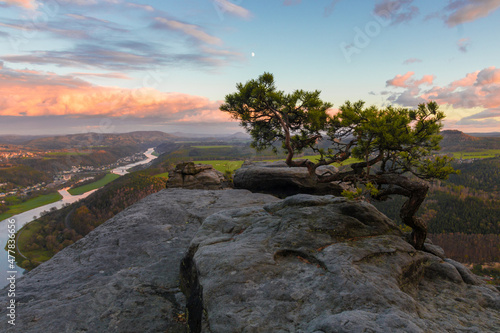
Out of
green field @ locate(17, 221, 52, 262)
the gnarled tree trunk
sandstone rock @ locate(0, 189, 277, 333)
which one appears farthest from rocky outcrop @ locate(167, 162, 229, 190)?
green field @ locate(17, 221, 52, 262)

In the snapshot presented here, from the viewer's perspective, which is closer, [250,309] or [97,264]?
[250,309]

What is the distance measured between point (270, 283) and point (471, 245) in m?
204

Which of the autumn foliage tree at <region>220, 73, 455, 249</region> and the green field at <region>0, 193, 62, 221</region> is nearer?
the autumn foliage tree at <region>220, 73, 455, 249</region>

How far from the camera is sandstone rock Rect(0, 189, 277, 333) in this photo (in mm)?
9586

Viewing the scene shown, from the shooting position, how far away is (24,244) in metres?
122

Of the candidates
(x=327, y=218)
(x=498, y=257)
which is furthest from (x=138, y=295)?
(x=498, y=257)

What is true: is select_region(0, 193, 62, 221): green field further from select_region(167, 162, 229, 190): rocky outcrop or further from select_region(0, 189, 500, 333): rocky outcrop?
select_region(0, 189, 500, 333): rocky outcrop

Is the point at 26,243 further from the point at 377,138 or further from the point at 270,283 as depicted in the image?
A: the point at 377,138

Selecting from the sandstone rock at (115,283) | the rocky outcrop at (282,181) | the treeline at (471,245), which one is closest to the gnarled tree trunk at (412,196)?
the sandstone rock at (115,283)

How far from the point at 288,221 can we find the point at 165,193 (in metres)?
19.4

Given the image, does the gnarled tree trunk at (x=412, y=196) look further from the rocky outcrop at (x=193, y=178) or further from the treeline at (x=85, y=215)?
the treeline at (x=85, y=215)

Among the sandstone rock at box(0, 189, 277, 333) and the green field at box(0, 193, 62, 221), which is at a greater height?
the sandstone rock at box(0, 189, 277, 333)

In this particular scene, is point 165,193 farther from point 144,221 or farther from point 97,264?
point 97,264

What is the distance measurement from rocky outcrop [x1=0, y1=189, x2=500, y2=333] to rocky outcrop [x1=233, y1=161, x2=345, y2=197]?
11463 millimetres
